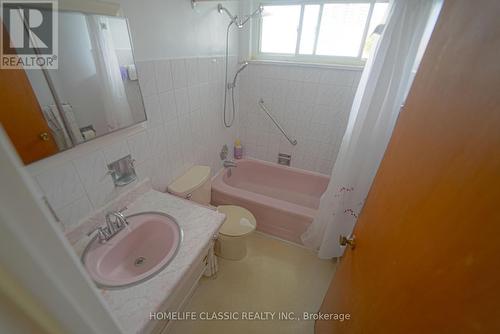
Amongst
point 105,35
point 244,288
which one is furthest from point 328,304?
point 105,35

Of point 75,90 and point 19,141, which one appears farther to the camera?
point 75,90

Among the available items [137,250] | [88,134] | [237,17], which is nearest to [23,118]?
[88,134]

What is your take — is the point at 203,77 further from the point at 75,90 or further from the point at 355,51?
the point at 355,51

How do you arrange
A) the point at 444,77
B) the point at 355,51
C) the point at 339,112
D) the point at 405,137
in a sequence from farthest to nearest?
the point at 339,112, the point at 355,51, the point at 405,137, the point at 444,77

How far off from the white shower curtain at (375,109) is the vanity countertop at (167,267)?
939mm

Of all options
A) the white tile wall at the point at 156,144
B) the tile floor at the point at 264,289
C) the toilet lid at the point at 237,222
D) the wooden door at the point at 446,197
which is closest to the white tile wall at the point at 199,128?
the white tile wall at the point at 156,144

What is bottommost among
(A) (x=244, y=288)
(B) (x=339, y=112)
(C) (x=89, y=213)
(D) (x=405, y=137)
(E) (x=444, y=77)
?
(A) (x=244, y=288)

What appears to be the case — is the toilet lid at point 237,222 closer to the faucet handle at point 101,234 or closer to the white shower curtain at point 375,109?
the white shower curtain at point 375,109

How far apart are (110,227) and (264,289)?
3.82 feet

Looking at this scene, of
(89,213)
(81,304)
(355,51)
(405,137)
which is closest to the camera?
(81,304)

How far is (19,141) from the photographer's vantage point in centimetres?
70

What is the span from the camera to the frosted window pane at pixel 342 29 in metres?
1.75

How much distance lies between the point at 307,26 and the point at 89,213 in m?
2.25

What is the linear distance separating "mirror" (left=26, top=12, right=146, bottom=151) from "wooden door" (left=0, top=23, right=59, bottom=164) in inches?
0.9
